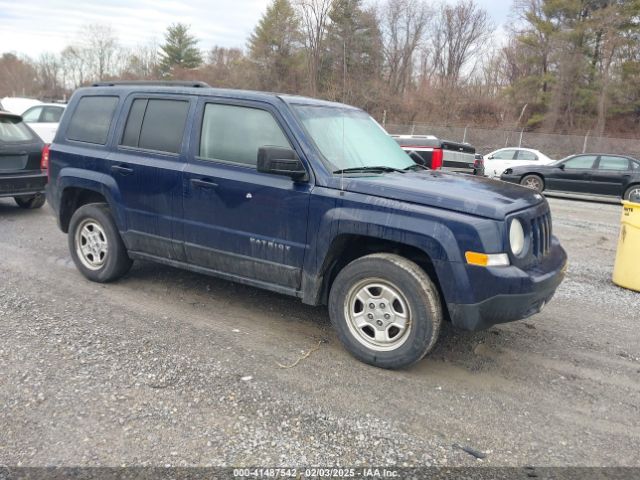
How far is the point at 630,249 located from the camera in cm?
604

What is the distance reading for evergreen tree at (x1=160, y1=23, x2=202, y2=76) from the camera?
64.8 meters

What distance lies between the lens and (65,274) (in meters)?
5.71

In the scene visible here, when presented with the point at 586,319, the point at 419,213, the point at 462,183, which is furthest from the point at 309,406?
the point at 586,319

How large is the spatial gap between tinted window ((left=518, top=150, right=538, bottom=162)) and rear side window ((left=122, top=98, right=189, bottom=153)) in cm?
1816

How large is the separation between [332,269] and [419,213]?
0.89 m

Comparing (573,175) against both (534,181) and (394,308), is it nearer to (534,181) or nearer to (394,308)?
(534,181)

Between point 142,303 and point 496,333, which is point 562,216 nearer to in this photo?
point 496,333

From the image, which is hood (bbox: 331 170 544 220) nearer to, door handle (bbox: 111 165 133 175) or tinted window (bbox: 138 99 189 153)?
tinted window (bbox: 138 99 189 153)

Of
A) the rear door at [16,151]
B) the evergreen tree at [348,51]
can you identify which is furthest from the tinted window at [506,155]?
the evergreen tree at [348,51]

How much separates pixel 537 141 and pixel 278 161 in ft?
102

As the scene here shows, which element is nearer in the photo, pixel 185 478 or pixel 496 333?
pixel 185 478

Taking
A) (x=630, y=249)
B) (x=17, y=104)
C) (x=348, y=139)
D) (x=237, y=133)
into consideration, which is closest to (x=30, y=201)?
(x=237, y=133)

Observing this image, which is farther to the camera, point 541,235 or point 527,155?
point 527,155

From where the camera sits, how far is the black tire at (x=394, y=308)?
11.8ft
